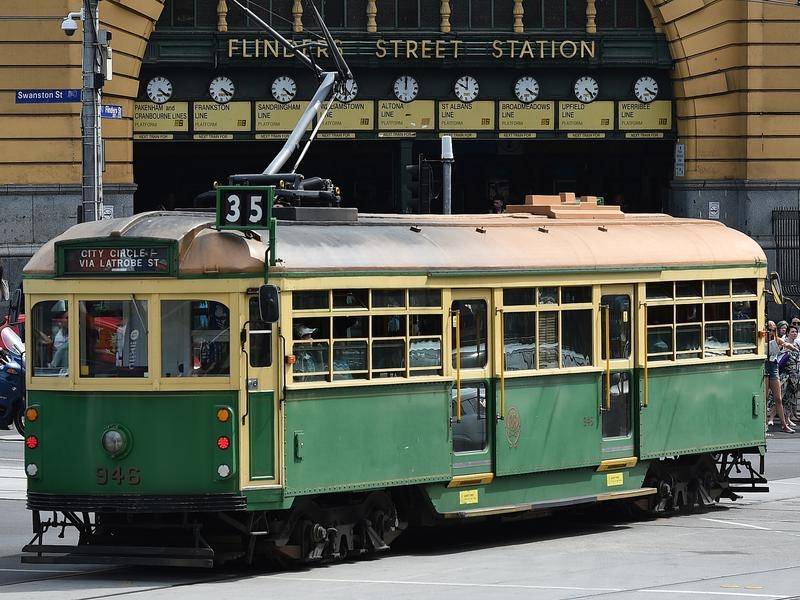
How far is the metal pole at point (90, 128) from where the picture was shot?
76.3ft

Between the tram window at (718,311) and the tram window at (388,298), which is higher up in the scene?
the tram window at (388,298)

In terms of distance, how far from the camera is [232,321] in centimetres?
1272

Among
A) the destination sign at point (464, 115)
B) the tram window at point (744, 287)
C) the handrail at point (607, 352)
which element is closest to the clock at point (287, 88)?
the destination sign at point (464, 115)

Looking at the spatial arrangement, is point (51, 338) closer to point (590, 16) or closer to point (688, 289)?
point (688, 289)

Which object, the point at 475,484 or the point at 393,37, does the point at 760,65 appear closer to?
the point at 393,37

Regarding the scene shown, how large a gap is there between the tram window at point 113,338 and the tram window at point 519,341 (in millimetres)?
2908

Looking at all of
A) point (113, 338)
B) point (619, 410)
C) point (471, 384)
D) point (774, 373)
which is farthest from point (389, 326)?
point (774, 373)

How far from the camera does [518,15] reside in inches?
1345

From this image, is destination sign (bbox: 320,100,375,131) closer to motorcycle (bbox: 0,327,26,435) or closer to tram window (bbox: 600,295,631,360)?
motorcycle (bbox: 0,327,26,435)

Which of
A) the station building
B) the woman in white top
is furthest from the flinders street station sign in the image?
the woman in white top

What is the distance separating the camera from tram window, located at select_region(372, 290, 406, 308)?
13.4 m

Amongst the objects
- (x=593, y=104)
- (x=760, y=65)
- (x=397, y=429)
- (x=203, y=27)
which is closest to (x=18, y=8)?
(x=203, y=27)

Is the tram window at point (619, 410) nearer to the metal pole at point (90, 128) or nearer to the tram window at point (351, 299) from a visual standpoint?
the tram window at point (351, 299)

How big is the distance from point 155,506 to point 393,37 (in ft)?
73.0
